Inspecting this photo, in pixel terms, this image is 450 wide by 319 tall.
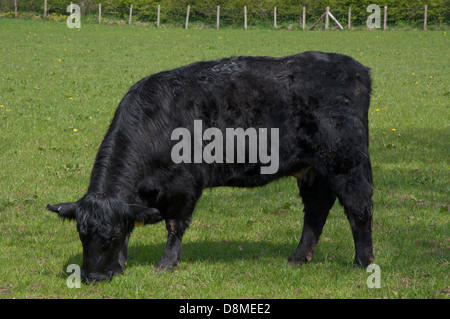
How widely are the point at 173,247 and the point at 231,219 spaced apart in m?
1.77

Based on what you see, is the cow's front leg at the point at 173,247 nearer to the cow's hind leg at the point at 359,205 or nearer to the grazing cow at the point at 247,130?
the grazing cow at the point at 247,130

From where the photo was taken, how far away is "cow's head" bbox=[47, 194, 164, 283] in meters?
5.12

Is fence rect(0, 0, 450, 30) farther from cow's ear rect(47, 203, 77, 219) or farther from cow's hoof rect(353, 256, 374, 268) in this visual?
cow's ear rect(47, 203, 77, 219)

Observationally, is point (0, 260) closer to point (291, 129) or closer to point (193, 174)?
point (193, 174)

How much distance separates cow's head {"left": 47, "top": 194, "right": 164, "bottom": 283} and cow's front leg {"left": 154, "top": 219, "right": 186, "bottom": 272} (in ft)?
→ 2.10

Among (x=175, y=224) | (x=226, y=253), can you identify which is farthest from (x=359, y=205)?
(x=175, y=224)

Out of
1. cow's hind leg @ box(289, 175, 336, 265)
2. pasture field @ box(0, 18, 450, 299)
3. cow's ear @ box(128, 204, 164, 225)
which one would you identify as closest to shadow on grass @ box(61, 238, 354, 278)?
pasture field @ box(0, 18, 450, 299)

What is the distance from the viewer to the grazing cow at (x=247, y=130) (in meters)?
5.76

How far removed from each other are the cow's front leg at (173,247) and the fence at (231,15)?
34.1 meters

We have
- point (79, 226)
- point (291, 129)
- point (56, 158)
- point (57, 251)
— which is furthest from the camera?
point (56, 158)

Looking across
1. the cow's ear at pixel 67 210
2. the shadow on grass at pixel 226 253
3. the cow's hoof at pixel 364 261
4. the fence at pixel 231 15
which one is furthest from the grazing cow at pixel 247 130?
the fence at pixel 231 15

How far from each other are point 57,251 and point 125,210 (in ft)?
5.28

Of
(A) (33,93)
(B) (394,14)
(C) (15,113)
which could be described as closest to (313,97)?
(C) (15,113)

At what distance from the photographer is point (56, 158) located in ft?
33.6
